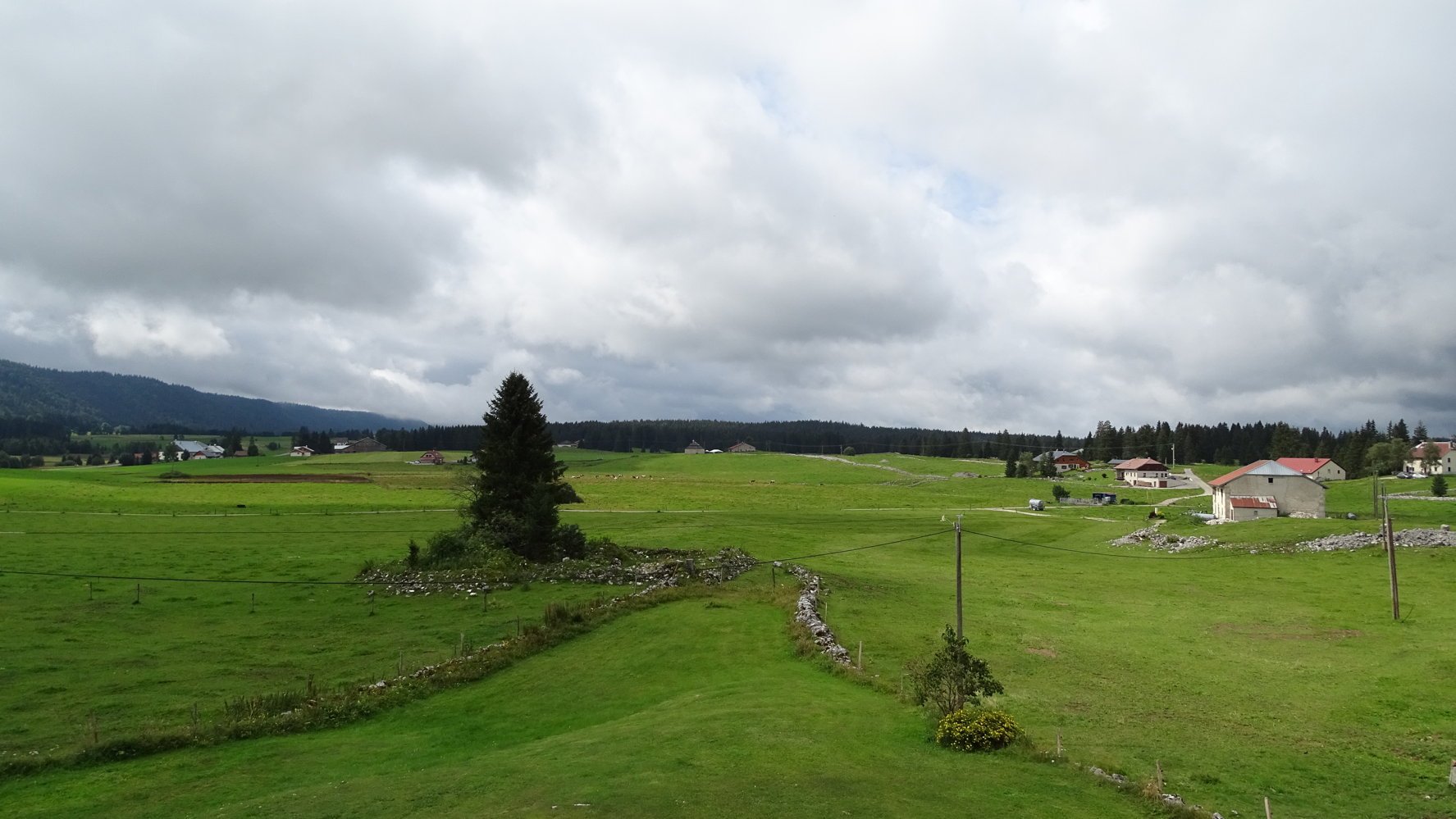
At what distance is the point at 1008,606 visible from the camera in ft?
147

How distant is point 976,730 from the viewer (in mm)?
21859

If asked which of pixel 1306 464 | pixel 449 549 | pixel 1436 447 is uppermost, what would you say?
pixel 1436 447

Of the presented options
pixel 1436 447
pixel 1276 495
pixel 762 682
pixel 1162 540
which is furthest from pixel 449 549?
pixel 1436 447

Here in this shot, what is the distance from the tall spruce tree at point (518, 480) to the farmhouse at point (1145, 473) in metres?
139

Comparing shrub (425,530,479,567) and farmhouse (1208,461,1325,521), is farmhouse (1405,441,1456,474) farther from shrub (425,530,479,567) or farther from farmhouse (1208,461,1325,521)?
shrub (425,530,479,567)

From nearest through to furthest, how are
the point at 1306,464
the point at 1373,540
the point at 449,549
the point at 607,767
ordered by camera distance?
the point at 607,767 → the point at 449,549 → the point at 1373,540 → the point at 1306,464

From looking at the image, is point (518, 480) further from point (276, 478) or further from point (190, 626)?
point (276, 478)

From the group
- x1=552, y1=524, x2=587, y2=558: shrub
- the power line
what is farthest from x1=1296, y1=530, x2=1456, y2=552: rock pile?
the power line

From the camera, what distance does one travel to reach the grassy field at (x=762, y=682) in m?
18.6

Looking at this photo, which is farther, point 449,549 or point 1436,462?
point 1436,462

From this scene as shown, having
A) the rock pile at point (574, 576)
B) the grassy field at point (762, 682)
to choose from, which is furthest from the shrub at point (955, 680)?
the rock pile at point (574, 576)

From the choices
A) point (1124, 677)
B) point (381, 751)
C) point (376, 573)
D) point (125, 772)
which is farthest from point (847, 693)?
point (376, 573)

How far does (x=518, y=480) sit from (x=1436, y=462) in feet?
671

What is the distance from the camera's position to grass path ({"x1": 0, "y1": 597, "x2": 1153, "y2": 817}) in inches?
674
